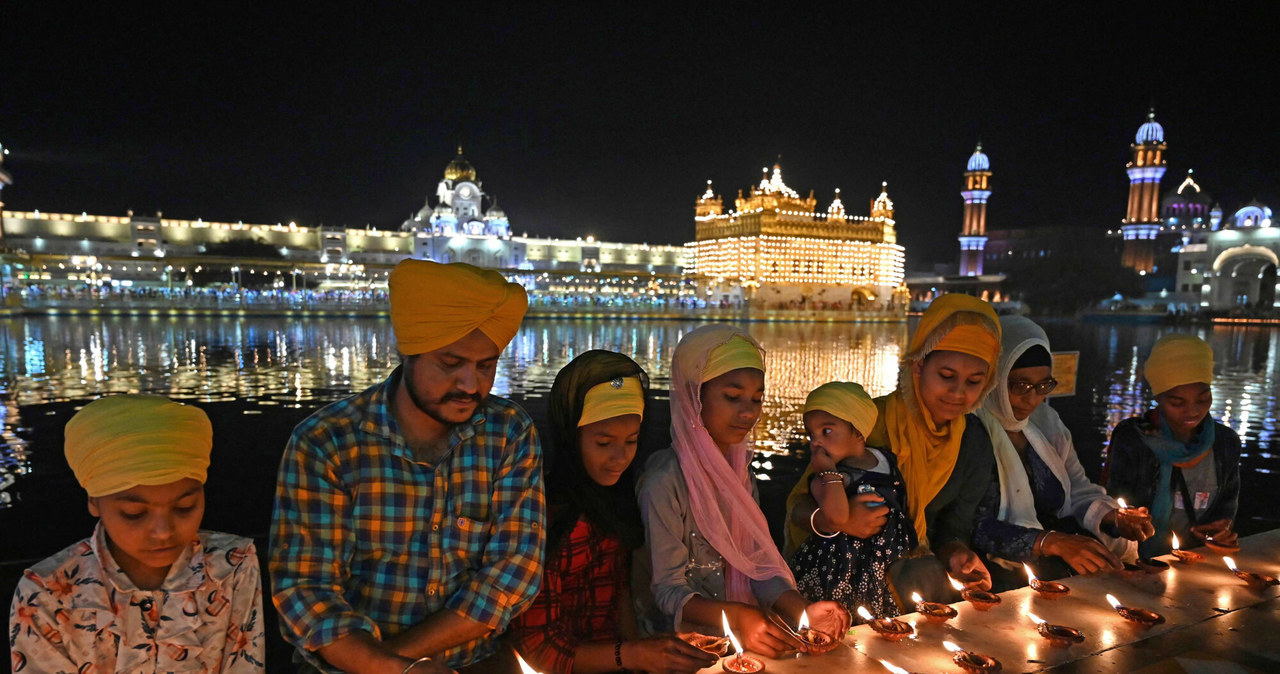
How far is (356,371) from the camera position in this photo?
10.7m

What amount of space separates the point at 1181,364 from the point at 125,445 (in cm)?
317

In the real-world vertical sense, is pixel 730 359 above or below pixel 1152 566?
above

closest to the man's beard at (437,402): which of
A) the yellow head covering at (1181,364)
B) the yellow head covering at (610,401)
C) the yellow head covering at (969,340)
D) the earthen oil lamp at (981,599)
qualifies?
the yellow head covering at (610,401)

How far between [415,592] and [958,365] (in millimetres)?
1714

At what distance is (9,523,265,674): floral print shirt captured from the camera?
1306 millimetres

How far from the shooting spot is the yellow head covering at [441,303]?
4.73 ft

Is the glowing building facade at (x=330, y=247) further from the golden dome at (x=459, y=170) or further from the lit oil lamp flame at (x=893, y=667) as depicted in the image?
the lit oil lamp flame at (x=893, y=667)

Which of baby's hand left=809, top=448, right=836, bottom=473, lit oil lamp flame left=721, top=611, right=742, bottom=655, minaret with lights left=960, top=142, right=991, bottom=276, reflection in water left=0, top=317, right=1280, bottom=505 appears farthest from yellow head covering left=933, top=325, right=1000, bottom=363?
minaret with lights left=960, top=142, right=991, bottom=276

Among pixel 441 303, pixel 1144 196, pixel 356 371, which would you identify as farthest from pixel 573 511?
pixel 1144 196

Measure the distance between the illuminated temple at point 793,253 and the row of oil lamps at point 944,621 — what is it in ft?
142

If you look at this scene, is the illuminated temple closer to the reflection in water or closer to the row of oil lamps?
the reflection in water

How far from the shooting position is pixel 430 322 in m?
1.45

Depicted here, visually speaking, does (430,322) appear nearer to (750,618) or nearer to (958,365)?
(750,618)

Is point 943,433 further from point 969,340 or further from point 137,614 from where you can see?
point 137,614
